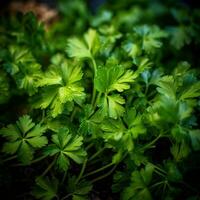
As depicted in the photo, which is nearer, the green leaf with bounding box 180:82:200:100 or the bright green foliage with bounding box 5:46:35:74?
the green leaf with bounding box 180:82:200:100

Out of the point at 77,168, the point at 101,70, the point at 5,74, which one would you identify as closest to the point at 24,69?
the point at 5,74

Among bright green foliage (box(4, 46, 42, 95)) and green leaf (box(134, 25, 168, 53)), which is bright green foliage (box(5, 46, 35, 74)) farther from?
green leaf (box(134, 25, 168, 53))

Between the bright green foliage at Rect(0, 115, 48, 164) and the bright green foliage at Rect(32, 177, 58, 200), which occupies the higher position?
the bright green foliage at Rect(0, 115, 48, 164)

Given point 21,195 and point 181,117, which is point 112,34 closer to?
point 181,117

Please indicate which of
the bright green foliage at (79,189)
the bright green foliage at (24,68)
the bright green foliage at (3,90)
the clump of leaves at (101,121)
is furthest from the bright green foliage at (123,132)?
the bright green foliage at (3,90)

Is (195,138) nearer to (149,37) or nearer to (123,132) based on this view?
(123,132)

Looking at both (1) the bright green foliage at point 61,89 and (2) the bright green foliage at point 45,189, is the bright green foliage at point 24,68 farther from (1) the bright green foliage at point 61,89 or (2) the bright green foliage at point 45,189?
(2) the bright green foliage at point 45,189

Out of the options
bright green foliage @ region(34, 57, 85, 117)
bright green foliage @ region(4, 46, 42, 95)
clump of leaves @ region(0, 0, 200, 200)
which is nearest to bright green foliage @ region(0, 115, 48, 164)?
clump of leaves @ region(0, 0, 200, 200)

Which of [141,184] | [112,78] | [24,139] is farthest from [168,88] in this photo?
[24,139]
